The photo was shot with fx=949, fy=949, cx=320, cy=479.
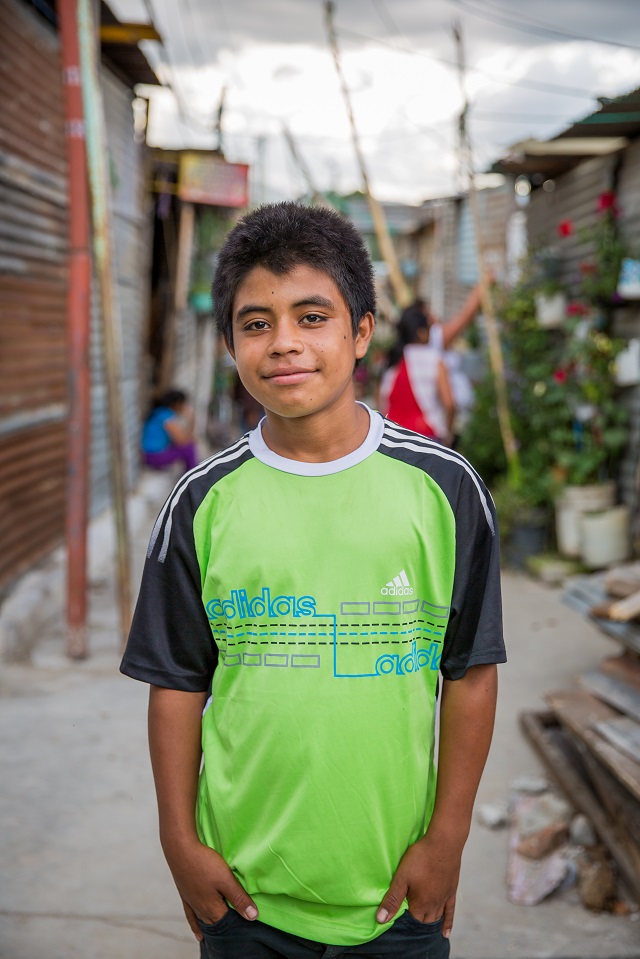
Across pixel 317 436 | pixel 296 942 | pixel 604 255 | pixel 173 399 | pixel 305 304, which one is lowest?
pixel 173 399

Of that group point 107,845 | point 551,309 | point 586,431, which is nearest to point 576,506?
point 586,431

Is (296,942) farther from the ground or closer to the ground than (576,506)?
farther from the ground

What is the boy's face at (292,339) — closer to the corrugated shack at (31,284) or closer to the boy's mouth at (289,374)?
the boy's mouth at (289,374)

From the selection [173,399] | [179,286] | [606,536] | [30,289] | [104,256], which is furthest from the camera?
[179,286]

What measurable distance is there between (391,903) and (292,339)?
2.96 ft

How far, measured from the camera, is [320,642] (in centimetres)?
148

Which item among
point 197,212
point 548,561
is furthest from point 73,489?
point 197,212

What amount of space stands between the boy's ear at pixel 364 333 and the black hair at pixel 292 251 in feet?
0.09

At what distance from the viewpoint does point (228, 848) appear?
5.00 feet

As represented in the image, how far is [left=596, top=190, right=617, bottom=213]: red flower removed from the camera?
7531 millimetres

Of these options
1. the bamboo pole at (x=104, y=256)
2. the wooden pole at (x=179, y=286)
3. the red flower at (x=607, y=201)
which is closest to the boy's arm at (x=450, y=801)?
the bamboo pole at (x=104, y=256)

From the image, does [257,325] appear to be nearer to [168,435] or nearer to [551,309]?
[551,309]

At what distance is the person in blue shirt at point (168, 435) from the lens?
1064 centimetres

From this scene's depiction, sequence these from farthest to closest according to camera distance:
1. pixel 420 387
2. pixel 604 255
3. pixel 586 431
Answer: pixel 586 431
pixel 604 255
pixel 420 387
